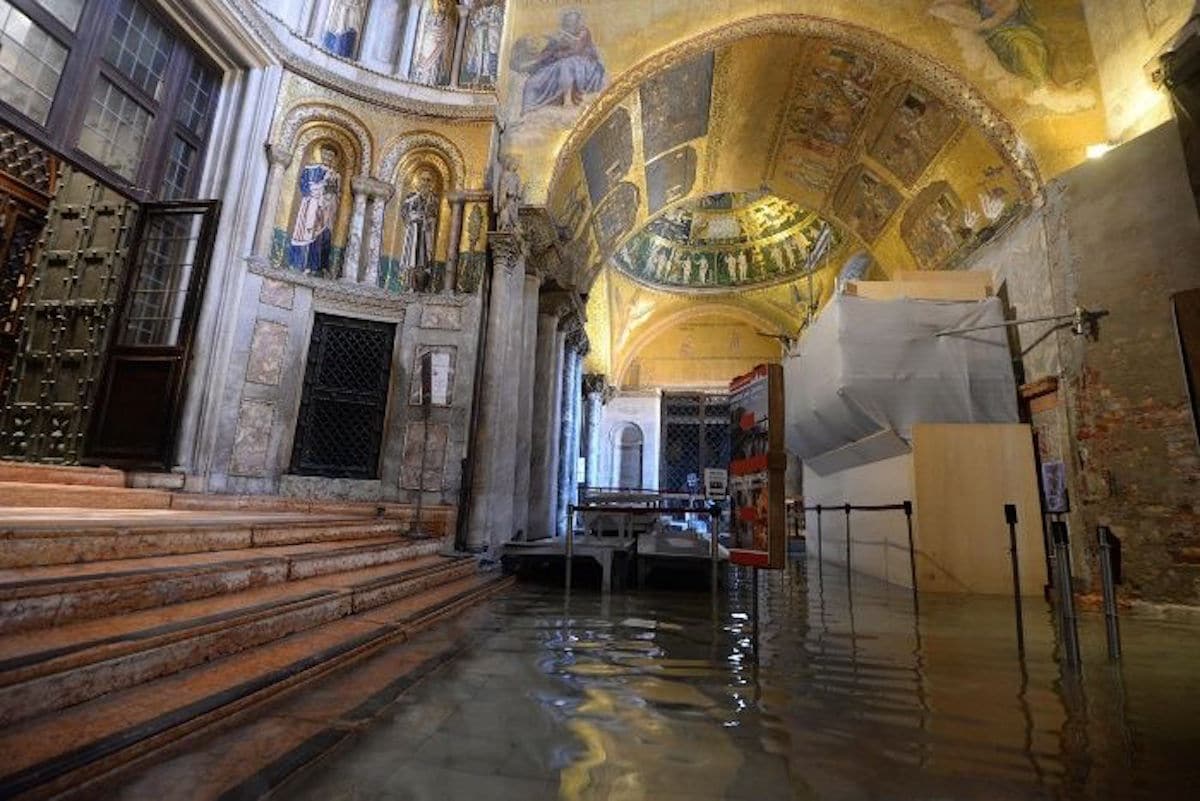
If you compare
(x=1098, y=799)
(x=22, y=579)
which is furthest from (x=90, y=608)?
(x=1098, y=799)

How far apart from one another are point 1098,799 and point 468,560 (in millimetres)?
6395

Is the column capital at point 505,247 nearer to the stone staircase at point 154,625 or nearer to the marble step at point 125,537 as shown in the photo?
the marble step at point 125,537

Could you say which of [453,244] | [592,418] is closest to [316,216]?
[453,244]

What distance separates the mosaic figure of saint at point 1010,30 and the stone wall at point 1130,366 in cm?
270

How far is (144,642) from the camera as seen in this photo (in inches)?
89.8

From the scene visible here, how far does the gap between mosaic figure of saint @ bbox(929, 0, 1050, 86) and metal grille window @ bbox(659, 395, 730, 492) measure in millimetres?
15529

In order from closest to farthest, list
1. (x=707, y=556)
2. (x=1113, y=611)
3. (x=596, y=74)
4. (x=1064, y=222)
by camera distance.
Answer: (x=1113, y=611) → (x=707, y=556) → (x=1064, y=222) → (x=596, y=74)

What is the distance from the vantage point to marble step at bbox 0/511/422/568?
279 centimetres

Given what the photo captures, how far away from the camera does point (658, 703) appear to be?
2.59 metres

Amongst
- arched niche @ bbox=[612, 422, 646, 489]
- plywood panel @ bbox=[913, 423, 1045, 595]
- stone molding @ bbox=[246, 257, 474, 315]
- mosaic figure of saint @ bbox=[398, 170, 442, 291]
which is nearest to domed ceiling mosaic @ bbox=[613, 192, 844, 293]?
arched niche @ bbox=[612, 422, 646, 489]

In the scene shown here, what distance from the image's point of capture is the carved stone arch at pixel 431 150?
9.74 meters

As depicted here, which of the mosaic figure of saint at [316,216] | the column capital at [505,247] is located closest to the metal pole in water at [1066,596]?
the column capital at [505,247]

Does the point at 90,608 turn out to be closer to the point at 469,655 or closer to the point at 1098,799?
the point at 469,655

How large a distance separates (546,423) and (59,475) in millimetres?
7268
